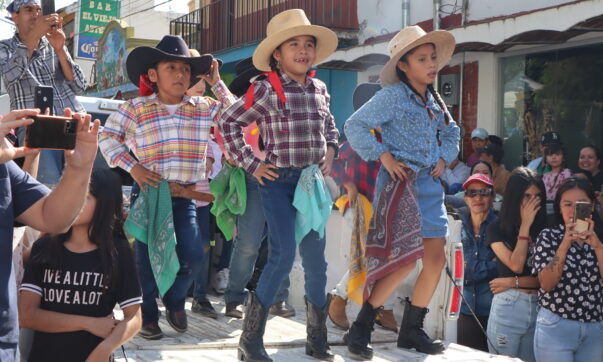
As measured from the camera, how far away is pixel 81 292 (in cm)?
375

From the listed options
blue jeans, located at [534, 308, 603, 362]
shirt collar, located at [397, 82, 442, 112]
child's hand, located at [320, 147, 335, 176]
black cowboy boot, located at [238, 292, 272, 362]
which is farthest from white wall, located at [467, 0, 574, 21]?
black cowboy boot, located at [238, 292, 272, 362]

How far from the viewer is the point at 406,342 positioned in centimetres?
532

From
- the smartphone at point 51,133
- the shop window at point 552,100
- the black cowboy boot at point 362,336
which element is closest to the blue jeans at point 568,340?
the black cowboy boot at point 362,336

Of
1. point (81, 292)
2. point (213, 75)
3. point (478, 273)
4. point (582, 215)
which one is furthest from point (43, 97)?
point (478, 273)

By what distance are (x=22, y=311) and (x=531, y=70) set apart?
9568mm

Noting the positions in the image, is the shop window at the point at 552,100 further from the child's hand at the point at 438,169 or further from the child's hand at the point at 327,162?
the child's hand at the point at 327,162

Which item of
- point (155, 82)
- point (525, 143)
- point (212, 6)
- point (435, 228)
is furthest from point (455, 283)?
point (212, 6)

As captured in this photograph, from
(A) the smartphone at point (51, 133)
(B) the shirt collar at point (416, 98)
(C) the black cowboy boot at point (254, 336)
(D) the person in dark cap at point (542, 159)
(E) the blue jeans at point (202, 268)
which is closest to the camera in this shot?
(A) the smartphone at point (51, 133)

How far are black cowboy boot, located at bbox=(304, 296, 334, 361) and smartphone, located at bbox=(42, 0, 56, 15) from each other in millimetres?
2615

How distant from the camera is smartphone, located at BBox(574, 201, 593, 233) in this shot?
18.4ft

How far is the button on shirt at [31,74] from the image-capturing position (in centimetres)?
630

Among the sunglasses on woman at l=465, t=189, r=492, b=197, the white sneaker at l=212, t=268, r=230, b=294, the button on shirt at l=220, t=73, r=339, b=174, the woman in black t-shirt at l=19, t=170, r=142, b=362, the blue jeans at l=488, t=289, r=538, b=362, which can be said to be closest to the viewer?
the woman in black t-shirt at l=19, t=170, r=142, b=362

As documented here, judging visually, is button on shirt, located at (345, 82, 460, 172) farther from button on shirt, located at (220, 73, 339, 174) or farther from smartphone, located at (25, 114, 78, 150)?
smartphone, located at (25, 114, 78, 150)

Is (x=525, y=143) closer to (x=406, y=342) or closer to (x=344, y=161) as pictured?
(x=344, y=161)
